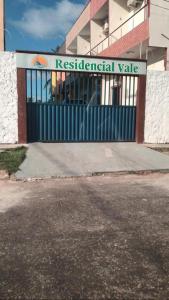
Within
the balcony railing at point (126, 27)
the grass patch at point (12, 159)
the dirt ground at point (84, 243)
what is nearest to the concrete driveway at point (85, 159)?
the grass patch at point (12, 159)

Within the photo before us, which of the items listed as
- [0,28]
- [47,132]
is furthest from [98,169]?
[0,28]

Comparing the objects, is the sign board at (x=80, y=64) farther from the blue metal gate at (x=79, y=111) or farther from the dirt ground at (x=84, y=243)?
the dirt ground at (x=84, y=243)

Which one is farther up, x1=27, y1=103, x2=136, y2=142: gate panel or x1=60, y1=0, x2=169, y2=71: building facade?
x1=60, y1=0, x2=169, y2=71: building facade

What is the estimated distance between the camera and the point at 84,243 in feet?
14.0

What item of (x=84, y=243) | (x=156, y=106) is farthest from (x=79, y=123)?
(x=84, y=243)

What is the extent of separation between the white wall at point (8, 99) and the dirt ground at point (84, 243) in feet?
16.9

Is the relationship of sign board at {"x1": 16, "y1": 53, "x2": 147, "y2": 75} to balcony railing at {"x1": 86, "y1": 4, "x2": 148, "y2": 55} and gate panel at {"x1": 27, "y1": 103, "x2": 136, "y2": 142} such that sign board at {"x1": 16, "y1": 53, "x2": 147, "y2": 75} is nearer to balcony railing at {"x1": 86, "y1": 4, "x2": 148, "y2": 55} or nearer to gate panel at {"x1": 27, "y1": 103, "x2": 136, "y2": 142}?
gate panel at {"x1": 27, "y1": 103, "x2": 136, "y2": 142}

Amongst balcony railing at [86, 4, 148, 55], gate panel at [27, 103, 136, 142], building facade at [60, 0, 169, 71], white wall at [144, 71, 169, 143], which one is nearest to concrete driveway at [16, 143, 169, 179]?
gate panel at [27, 103, 136, 142]

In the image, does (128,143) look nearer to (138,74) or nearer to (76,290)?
(138,74)

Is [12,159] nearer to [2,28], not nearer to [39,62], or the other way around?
[39,62]

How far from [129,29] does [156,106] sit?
8129 millimetres

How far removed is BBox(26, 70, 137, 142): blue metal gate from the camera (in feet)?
40.7

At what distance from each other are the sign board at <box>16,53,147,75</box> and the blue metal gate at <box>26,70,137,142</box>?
0.33 m

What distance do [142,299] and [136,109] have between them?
427 inches
